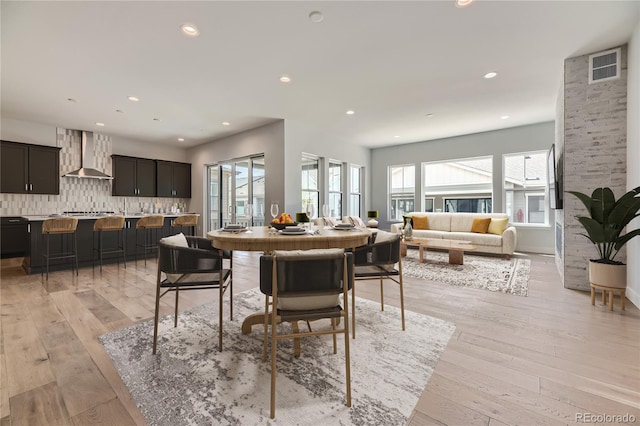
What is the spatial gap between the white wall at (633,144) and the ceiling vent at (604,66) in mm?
105

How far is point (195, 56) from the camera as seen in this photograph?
10.3ft

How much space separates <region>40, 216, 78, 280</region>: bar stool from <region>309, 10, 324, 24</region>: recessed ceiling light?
442cm

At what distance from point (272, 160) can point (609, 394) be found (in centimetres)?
543

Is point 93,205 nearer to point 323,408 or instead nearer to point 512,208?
point 323,408

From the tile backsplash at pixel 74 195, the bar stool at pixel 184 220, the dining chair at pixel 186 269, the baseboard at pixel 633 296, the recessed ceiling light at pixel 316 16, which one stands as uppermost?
the recessed ceiling light at pixel 316 16

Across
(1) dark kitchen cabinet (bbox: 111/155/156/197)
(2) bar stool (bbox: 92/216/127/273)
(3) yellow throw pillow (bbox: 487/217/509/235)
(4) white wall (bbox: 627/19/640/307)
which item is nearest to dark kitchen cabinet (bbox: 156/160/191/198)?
(1) dark kitchen cabinet (bbox: 111/155/156/197)

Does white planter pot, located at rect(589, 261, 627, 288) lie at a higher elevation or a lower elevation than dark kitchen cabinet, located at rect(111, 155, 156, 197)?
lower

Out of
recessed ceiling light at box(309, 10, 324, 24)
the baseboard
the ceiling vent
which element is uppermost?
recessed ceiling light at box(309, 10, 324, 24)

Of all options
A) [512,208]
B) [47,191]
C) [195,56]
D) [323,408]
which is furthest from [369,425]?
[47,191]

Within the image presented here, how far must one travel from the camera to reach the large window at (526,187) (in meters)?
5.94

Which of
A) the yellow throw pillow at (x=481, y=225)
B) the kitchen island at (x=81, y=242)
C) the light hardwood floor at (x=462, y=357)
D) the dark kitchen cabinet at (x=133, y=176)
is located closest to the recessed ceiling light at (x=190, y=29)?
the light hardwood floor at (x=462, y=357)

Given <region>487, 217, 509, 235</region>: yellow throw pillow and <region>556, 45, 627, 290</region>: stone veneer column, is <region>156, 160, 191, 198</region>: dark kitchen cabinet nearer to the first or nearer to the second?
<region>487, 217, 509, 235</region>: yellow throw pillow

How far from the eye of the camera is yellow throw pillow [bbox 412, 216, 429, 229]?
6.80m

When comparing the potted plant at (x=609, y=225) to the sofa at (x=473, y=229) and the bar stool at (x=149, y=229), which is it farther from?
the bar stool at (x=149, y=229)
